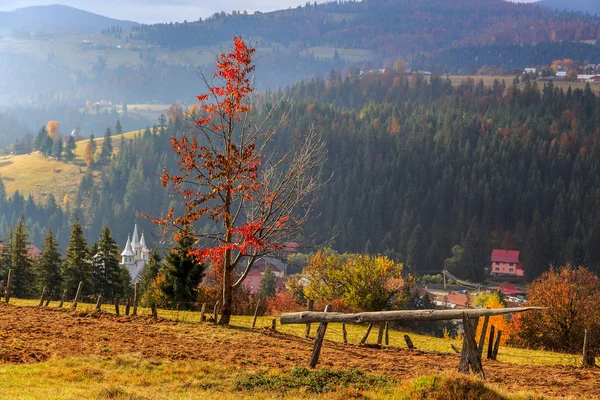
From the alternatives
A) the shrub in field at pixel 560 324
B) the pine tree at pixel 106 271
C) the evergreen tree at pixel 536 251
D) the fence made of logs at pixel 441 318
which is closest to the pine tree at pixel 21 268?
the pine tree at pixel 106 271

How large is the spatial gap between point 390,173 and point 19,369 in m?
186

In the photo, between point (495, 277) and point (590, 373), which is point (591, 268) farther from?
point (590, 373)

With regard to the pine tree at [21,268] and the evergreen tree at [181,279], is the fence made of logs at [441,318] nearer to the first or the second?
the evergreen tree at [181,279]

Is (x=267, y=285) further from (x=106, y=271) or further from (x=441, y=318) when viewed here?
(x=441, y=318)

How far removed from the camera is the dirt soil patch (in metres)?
18.1

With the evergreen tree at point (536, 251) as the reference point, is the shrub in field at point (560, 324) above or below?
above

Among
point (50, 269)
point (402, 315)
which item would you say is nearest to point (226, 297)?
point (402, 315)

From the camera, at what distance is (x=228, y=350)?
67.9 feet

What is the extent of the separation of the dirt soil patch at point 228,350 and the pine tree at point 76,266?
3133 cm

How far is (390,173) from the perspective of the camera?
19975 cm

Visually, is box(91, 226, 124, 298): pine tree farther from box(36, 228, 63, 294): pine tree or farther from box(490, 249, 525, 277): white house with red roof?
box(490, 249, 525, 277): white house with red roof

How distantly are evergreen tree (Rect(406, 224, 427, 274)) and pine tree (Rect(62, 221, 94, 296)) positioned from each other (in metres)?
107

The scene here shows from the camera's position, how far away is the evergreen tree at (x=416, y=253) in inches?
6171

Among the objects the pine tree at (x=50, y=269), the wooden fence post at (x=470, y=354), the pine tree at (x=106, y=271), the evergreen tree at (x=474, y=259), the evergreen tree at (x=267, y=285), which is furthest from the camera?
the evergreen tree at (x=474, y=259)
